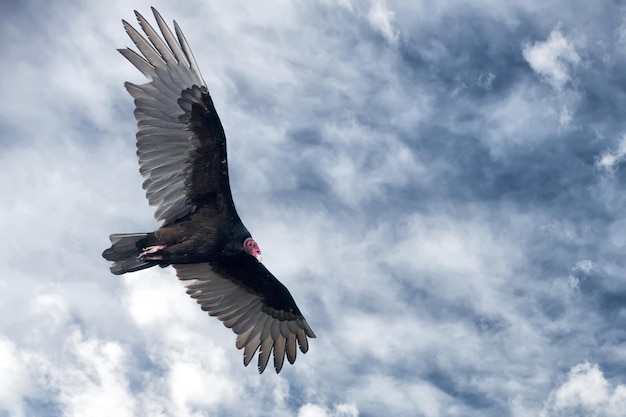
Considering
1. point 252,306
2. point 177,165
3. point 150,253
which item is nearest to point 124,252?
point 150,253

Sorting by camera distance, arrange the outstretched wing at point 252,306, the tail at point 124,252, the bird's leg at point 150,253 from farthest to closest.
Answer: the outstretched wing at point 252,306
the bird's leg at point 150,253
the tail at point 124,252

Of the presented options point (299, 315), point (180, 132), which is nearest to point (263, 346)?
point (299, 315)

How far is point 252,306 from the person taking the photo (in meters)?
14.0

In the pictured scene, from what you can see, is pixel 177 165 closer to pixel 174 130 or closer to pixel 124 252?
pixel 174 130

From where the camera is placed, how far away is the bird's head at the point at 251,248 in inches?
472

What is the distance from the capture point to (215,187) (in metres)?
11.9

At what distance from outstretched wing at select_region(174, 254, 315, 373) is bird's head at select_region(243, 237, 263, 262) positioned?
5.40 feet

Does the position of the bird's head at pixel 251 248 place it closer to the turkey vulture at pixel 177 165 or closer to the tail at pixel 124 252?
the turkey vulture at pixel 177 165

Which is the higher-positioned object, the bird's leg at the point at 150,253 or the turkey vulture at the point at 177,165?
the turkey vulture at the point at 177,165

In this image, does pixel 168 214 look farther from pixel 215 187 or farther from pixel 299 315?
pixel 299 315

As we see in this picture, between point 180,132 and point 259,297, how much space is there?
159 inches

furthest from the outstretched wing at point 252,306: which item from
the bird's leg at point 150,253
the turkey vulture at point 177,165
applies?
the bird's leg at point 150,253

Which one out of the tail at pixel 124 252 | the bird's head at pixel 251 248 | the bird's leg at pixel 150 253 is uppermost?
the bird's head at pixel 251 248

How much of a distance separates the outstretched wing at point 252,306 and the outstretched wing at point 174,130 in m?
2.25
